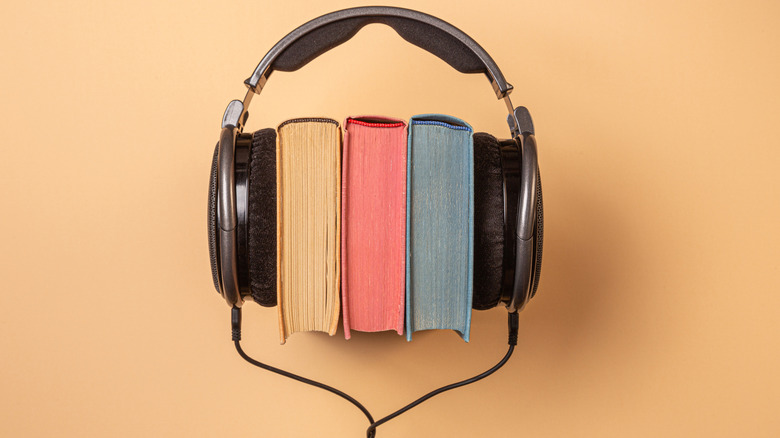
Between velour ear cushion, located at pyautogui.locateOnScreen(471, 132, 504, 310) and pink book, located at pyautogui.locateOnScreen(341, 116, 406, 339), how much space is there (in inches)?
3.3

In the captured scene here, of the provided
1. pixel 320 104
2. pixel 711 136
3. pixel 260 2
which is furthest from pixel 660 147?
pixel 260 2

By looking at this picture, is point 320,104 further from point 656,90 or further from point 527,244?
point 656,90

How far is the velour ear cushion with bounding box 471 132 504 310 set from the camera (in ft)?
1.92

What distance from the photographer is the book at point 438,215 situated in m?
0.56

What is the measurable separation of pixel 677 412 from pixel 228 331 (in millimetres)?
674

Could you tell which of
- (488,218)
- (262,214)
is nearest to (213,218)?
(262,214)

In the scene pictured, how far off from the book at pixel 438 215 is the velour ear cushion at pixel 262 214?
14cm

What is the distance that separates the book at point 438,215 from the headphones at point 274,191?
2 cm

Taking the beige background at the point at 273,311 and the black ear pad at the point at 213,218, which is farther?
the beige background at the point at 273,311

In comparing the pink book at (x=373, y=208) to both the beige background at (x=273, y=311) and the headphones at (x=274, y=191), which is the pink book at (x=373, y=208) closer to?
the headphones at (x=274, y=191)

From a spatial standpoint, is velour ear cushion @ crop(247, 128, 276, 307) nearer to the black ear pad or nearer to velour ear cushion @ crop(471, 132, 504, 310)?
the black ear pad

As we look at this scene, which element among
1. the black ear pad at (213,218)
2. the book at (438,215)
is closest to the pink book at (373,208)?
the book at (438,215)

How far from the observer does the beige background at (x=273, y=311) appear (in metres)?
0.79

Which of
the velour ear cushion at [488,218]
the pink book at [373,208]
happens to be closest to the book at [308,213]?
the pink book at [373,208]
